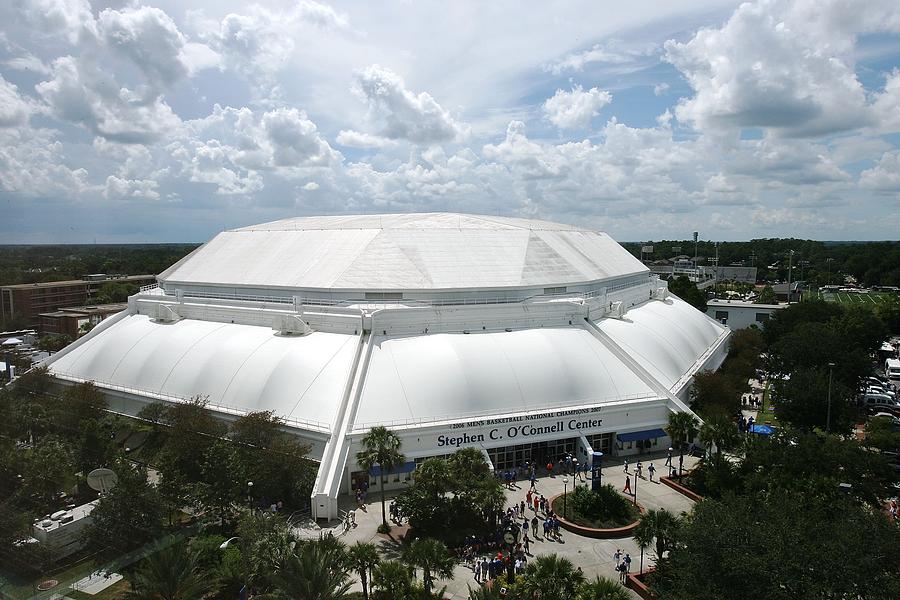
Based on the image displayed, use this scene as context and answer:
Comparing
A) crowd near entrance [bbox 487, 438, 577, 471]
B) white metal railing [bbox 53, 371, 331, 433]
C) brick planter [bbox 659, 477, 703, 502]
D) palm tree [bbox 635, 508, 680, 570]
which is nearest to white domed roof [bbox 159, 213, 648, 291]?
white metal railing [bbox 53, 371, 331, 433]

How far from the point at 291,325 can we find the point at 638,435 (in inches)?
1081

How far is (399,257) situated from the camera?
49656 millimetres

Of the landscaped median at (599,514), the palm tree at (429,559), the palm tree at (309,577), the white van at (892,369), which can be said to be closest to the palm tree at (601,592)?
the palm tree at (429,559)

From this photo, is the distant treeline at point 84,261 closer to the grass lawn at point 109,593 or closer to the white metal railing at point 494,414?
the grass lawn at point 109,593

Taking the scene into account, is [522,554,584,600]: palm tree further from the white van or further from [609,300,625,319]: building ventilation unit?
the white van

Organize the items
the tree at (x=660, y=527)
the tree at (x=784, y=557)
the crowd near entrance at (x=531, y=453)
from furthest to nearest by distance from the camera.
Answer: the crowd near entrance at (x=531, y=453), the tree at (x=660, y=527), the tree at (x=784, y=557)

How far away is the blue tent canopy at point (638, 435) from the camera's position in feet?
132

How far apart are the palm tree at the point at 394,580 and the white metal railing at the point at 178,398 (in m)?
14.5

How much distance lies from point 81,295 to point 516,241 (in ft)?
302

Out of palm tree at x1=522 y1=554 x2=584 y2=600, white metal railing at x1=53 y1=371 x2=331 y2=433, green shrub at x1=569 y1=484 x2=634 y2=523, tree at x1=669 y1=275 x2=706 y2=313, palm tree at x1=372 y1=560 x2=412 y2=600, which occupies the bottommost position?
green shrub at x1=569 y1=484 x2=634 y2=523

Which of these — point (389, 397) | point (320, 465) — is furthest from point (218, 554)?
point (389, 397)

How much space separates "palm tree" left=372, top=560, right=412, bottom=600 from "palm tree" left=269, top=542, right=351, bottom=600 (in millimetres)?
1499

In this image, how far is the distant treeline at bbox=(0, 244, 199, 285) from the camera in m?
29.0

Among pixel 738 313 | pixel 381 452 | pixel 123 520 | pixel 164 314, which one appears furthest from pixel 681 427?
pixel 738 313
